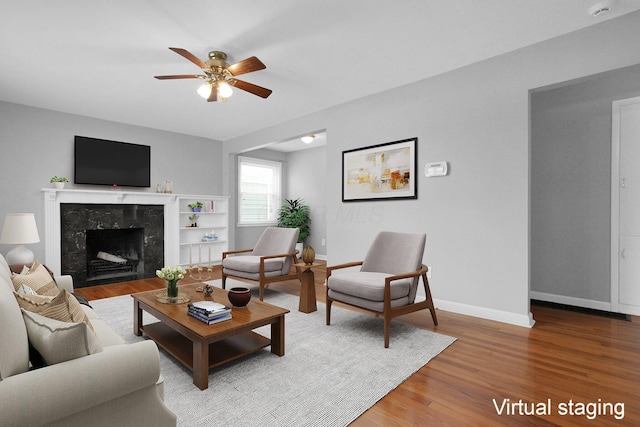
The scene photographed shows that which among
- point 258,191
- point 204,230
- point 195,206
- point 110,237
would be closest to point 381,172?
point 195,206

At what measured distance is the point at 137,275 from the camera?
5535 mm

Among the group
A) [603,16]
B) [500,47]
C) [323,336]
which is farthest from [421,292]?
[603,16]

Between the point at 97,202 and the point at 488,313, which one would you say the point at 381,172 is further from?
the point at 97,202

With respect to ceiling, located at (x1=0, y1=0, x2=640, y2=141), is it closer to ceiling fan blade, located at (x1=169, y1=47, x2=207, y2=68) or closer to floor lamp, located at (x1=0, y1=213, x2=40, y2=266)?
ceiling fan blade, located at (x1=169, y1=47, x2=207, y2=68)

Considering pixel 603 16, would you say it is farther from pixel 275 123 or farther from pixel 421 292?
pixel 275 123

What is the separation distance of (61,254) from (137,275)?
3.70 ft

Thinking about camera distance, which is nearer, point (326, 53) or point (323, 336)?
point (323, 336)

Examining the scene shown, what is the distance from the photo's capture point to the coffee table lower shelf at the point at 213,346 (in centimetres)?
214

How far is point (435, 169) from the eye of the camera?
12.0ft

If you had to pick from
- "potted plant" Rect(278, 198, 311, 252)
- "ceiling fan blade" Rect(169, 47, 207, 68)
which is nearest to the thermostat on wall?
"ceiling fan blade" Rect(169, 47, 207, 68)

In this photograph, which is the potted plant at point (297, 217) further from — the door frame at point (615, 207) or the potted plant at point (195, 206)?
the door frame at point (615, 207)

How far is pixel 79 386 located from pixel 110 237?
538 centimetres

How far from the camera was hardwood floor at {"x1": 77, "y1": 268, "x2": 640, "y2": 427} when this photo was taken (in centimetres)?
172

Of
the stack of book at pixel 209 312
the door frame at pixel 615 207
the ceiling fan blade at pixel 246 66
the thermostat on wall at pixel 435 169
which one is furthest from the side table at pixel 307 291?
the door frame at pixel 615 207
